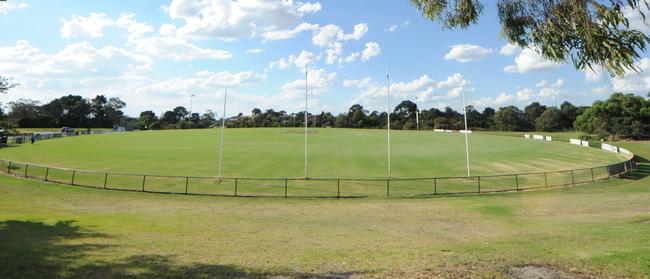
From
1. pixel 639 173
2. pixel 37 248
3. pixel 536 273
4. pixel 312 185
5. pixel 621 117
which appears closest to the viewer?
pixel 536 273

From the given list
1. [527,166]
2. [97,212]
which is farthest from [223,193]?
[527,166]

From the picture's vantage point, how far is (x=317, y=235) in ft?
48.9

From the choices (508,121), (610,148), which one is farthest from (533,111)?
(610,148)

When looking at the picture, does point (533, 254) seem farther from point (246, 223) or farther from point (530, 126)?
point (530, 126)

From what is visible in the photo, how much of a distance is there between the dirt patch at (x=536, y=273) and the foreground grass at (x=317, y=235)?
0.30 metres

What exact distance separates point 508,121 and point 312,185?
131549 millimetres

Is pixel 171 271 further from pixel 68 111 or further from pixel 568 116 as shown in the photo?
pixel 68 111

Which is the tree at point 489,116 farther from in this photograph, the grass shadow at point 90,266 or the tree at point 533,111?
the grass shadow at point 90,266

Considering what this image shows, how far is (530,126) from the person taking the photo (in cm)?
14938

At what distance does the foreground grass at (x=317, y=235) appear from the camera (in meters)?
9.24

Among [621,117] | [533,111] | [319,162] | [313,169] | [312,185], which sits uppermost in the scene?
[533,111]

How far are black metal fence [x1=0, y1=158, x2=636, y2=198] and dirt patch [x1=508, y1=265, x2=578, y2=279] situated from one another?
18126 millimetres

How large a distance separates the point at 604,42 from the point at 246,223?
14.7 meters

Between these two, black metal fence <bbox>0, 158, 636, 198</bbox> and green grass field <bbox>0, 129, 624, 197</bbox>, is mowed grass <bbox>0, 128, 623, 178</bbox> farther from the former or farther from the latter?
black metal fence <bbox>0, 158, 636, 198</bbox>
